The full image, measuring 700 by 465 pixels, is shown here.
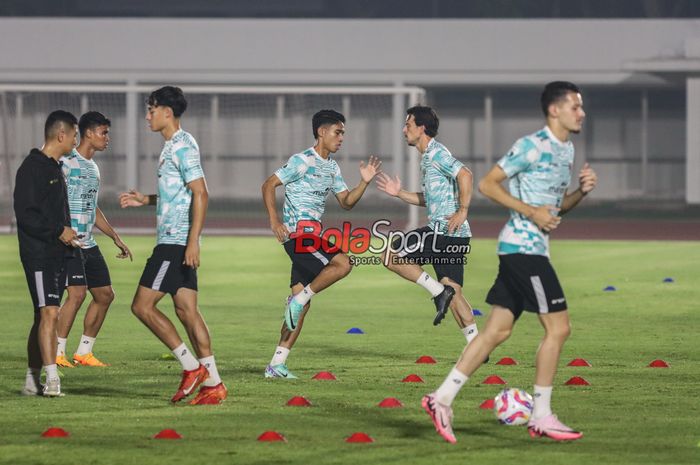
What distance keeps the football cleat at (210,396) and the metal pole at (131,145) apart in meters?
30.7

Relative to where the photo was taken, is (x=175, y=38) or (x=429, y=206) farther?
(x=175, y=38)

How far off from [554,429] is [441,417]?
629 mm

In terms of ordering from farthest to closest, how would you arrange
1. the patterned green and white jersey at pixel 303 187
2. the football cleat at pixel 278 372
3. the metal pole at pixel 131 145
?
the metal pole at pixel 131 145 < the patterned green and white jersey at pixel 303 187 < the football cleat at pixel 278 372

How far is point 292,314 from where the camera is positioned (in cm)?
1133

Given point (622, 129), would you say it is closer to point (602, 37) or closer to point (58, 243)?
point (602, 37)

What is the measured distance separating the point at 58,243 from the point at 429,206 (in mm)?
3330

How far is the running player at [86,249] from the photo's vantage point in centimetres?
1198

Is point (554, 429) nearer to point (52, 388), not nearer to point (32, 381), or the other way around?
point (52, 388)

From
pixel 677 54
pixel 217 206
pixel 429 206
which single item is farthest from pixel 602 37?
pixel 429 206

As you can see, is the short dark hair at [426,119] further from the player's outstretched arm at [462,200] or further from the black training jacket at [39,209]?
the black training jacket at [39,209]

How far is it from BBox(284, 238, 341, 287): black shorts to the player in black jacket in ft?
5.70

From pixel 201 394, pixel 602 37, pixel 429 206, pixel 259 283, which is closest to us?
pixel 201 394

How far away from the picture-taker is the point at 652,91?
152 ft

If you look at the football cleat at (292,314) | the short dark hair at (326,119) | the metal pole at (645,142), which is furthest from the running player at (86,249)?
the metal pole at (645,142)
